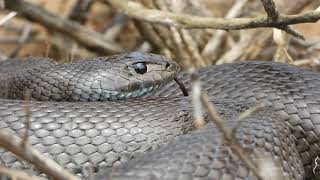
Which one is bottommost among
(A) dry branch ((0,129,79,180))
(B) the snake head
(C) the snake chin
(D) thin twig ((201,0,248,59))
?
(A) dry branch ((0,129,79,180))

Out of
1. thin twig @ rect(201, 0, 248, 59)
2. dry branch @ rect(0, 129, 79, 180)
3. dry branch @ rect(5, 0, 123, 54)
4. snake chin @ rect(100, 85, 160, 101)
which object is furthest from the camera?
dry branch @ rect(5, 0, 123, 54)

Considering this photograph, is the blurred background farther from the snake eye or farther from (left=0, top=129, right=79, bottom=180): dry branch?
(left=0, top=129, right=79, bottom=180): dry branch

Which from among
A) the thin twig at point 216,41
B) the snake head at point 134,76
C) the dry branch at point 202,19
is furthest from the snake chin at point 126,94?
the thin twig at point 216,41

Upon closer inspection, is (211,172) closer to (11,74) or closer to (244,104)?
(244,104)

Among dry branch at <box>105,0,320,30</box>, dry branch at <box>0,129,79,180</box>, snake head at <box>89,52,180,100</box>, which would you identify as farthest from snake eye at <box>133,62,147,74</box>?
dry branch at <box>0,129,79,180</box>

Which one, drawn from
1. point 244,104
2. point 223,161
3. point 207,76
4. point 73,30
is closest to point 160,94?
point 207,76
